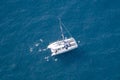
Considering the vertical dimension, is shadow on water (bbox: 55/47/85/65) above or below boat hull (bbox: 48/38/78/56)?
below

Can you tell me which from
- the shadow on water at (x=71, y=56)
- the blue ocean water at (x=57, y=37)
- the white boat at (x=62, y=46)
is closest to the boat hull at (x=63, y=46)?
the white boat at (x=62, y=46)

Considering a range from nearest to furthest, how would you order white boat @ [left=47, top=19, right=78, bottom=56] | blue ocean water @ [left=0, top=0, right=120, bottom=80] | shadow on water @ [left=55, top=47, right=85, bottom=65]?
blue ocean water @ [left=0, top=0, right=120, bottom=80], white boat @ [left=47, top=19, right=78, bottom=56], shadow on water @ [left=55, top=47, right=85, bottom=65]

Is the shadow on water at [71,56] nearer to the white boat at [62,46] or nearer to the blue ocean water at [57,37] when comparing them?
the blue ocean water at [57,37]

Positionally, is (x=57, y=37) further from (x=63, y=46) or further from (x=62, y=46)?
(x=63, y=46)

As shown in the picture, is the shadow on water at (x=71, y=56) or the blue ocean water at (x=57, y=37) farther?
the shadow on water at (x=71, y=56)

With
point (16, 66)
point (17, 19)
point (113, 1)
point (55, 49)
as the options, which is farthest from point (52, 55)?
point (113, 1)

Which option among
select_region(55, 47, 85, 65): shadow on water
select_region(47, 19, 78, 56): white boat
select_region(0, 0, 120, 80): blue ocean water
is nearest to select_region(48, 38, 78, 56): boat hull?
select_region(47, 19, 78, 56): white boat

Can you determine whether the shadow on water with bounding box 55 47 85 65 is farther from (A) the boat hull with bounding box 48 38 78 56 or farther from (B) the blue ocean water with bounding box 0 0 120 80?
(A) the boat hull with bounding box 48 38 78 56
